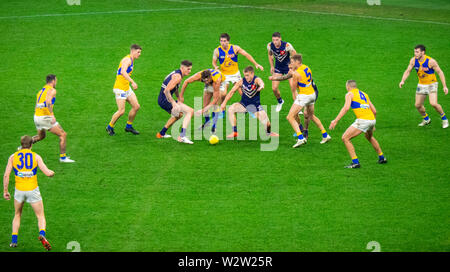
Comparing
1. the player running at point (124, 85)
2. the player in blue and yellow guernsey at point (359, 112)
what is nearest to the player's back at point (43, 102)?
the player running at point (124, 85)

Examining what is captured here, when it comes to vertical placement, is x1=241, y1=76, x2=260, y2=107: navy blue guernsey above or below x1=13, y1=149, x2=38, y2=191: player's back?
above

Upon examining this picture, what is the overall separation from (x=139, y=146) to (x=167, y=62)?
8.68 m

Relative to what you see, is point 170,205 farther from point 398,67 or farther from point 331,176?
point 398,67

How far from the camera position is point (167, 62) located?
84.1 feet

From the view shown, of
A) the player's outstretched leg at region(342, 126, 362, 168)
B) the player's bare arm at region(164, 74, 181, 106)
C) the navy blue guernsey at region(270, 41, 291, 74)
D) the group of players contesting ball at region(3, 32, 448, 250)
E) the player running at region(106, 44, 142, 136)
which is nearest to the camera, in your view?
the player's outstretched leg at region(342, 126, 362, 168)

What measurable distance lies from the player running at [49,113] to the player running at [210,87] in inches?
146

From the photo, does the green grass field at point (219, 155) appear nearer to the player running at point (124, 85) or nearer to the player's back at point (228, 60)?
the player running at point (124, 85)

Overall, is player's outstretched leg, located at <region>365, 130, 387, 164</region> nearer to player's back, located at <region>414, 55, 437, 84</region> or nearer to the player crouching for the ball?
the player crouching for the ball

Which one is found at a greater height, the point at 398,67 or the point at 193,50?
the point at 193,50

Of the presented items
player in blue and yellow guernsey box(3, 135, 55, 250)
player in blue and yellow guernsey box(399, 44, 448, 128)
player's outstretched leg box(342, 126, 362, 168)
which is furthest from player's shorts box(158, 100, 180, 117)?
player in blue and yellow guernsey box(399, 44, 448, 128)

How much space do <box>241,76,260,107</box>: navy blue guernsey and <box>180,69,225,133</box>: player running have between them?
31.9 inches

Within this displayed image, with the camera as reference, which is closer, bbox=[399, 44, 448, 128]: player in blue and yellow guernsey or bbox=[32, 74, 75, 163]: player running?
bbox=[32, 74, 75, 163]: player running

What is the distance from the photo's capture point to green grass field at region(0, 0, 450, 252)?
41.4ft
